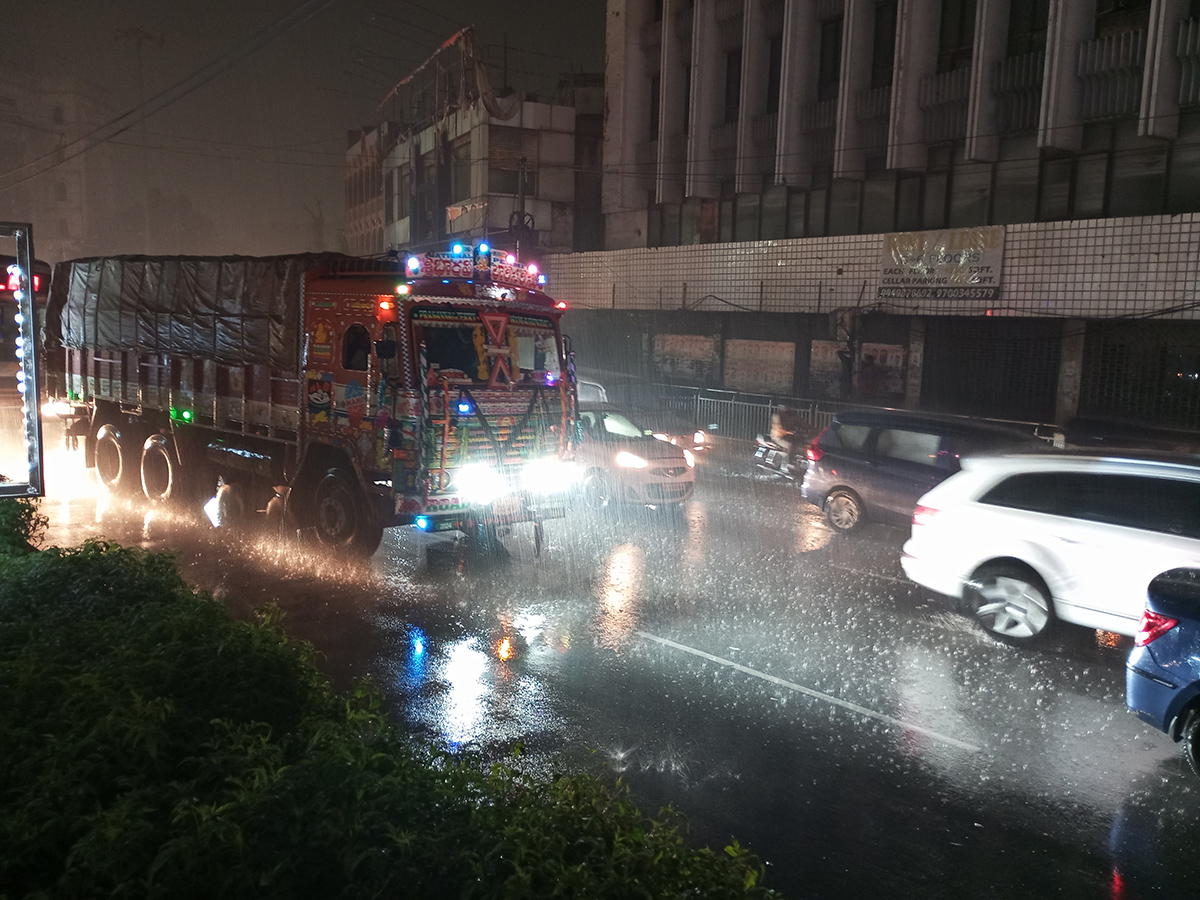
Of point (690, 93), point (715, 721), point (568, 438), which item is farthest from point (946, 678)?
point (690, 93)

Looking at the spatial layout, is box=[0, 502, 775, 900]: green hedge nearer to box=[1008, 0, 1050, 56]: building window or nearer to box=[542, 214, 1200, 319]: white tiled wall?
box=[542, 214, 1200, 319]: white tiled wall

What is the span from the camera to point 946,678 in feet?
24.8

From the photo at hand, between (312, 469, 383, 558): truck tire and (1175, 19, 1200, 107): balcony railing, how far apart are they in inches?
612

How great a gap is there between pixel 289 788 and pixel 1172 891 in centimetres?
413

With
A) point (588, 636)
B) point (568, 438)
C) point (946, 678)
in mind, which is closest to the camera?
point (946, 678)

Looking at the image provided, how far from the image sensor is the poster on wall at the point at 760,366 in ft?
83.9

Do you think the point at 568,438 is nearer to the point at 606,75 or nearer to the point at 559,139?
the point at 606,75

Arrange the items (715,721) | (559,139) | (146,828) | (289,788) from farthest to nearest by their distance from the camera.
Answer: (559,139), (715,721), (289,788), (146,828)

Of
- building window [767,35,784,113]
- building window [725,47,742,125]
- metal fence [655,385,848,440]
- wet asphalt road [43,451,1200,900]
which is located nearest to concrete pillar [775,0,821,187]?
building window [767,35,784,113]

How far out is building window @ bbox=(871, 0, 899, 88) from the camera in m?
22.1

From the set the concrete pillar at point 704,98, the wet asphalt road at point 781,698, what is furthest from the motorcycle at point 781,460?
the concrete pillar at point 704,98

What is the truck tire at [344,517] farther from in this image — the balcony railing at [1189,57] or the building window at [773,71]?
the building window at [773,71]

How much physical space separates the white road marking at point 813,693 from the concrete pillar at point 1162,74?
14305 mm

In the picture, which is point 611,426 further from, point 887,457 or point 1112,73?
point 1112,73
